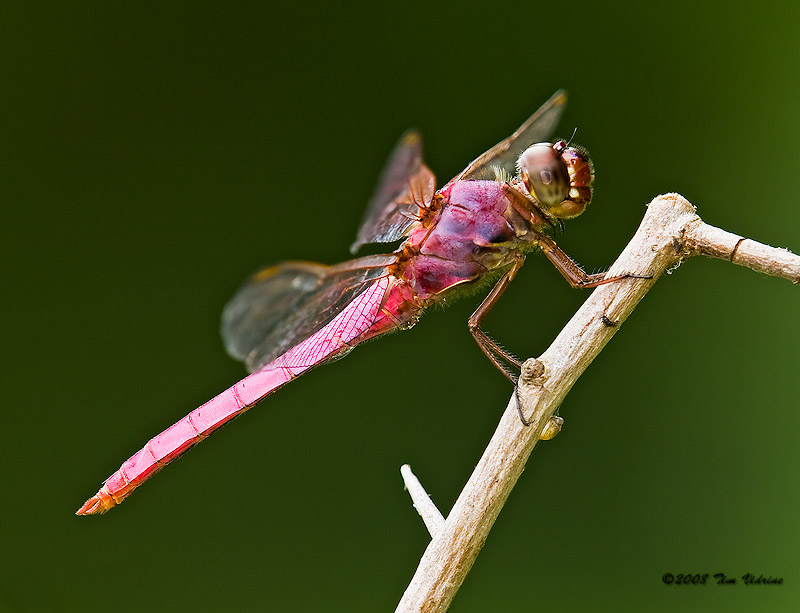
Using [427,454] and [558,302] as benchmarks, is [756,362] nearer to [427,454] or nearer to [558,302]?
[558,302]

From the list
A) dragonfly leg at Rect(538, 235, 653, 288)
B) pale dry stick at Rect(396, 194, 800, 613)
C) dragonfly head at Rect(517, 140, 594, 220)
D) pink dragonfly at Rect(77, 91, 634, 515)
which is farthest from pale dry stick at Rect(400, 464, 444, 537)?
dragonfly head at Rect(517, 140, 594, 220)

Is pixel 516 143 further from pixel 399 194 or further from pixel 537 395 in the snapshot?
pixel 537 395

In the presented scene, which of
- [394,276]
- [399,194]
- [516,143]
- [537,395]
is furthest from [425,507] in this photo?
[516,143]

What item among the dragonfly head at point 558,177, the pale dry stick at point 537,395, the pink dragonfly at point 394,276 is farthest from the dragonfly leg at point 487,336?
the pale dry stick at point 537,395

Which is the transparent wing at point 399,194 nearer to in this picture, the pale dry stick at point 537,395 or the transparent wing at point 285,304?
the transparent wing at point 285,304

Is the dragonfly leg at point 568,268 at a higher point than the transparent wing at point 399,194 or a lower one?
lower

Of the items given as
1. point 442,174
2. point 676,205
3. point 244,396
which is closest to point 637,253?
point 676,205

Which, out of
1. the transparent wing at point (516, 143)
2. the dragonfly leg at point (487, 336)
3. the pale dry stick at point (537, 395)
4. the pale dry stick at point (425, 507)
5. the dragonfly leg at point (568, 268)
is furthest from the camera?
the transparent wing at point (516, 143)
